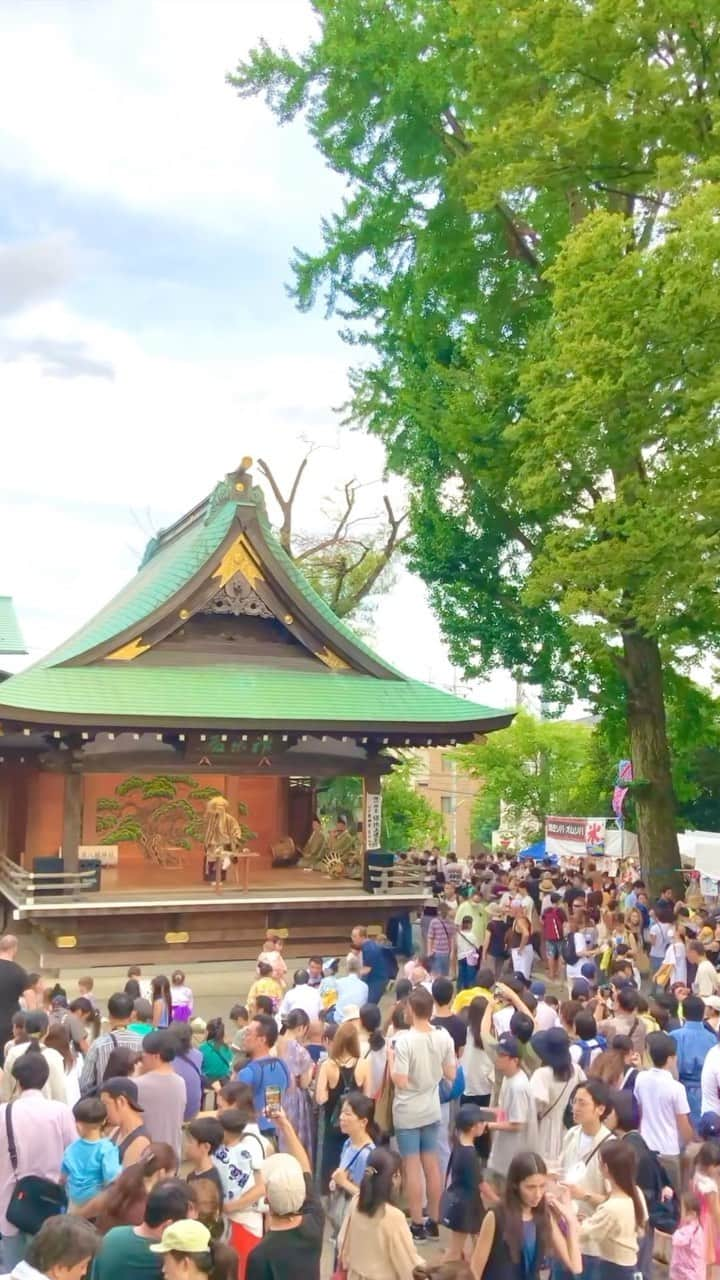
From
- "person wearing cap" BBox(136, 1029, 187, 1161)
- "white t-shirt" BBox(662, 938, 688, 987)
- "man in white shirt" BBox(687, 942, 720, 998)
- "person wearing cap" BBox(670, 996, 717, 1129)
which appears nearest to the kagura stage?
"white t-shirt" BBox(662, 938, 688, 987)

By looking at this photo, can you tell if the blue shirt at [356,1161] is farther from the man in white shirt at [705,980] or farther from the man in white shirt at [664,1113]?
the man in white shirt at [705,980]

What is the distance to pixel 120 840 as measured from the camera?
64.2 ft

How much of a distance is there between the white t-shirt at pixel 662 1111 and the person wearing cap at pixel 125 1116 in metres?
3.16

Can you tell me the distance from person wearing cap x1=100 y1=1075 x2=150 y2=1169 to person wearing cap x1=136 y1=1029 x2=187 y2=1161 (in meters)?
0.47

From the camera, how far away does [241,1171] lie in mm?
5410

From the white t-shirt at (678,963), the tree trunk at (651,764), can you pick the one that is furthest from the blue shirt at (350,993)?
the tree trunk at (651,764)

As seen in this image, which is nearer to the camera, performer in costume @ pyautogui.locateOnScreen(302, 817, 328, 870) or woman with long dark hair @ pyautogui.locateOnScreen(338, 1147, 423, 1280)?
woman with long dark hair @ pyautogui.locateOnScreen(338, 1147, 423, 1280)

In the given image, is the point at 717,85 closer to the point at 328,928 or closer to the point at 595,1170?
the point at 328,928

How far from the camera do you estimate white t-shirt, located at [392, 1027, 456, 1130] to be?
7.18 meters

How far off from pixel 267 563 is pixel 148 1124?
1343 centimetres

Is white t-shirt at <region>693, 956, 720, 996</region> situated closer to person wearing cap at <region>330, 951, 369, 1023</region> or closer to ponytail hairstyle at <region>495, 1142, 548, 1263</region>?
person wearing cap at <region>330, 951, 369, 1023</region>

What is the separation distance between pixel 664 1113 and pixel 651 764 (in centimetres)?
1489

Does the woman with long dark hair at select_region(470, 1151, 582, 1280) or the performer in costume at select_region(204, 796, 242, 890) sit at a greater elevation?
the performer in costume at select_region(204, 796, 242, 890)

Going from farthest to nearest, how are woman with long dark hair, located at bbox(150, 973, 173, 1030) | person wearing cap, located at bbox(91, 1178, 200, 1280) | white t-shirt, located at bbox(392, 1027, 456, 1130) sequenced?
woman with long dark hair, located at bbox(150, 973, 173, 1030) < white t-shirt, located at bbox(392, 1027, 456, 1130) < person wearing cap, located at bbox(91, 1178, 200, 1280)
